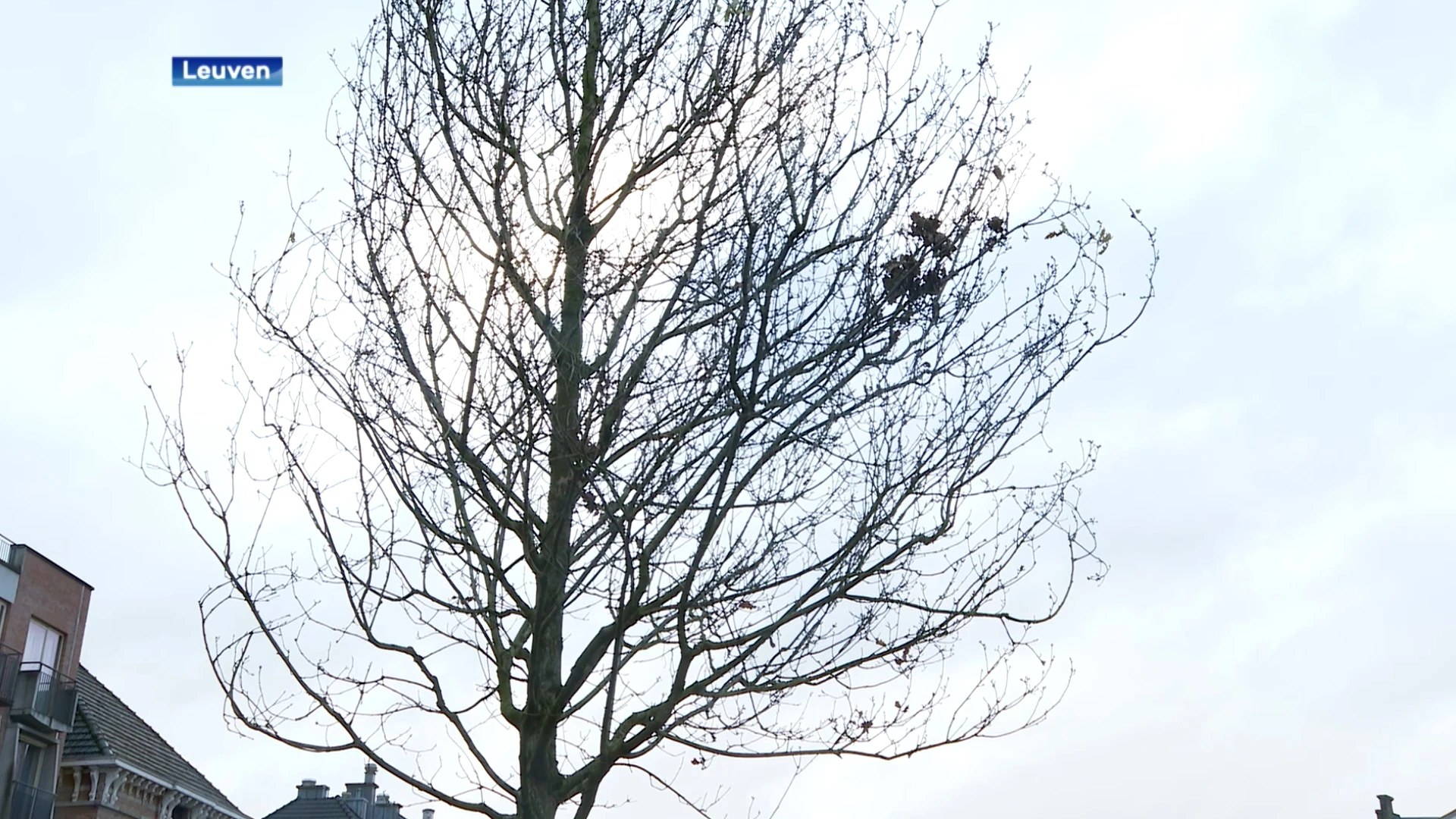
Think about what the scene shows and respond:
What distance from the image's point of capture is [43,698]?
97.8 ft

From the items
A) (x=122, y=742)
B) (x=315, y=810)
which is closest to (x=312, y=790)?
(x=315, y=810)

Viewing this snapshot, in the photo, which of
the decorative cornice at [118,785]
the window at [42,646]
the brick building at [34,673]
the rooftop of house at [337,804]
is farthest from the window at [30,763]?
the rooftop of house at [337,804]

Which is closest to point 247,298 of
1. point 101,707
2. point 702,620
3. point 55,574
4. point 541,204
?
point 541,204

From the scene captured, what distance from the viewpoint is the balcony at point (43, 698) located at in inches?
1144

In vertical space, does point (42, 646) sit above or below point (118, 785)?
above

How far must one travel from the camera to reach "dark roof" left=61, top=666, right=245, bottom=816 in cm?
3203

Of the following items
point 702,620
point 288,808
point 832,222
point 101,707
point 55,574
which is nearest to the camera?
point 702,620

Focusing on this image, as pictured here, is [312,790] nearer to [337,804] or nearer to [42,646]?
[337,804]

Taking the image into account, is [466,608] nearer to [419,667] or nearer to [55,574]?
[419,667]

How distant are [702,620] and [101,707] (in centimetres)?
3176

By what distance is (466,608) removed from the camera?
7102 mm

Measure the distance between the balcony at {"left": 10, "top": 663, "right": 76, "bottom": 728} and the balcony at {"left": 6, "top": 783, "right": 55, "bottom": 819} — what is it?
1297 mm

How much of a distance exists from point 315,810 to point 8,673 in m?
17.8

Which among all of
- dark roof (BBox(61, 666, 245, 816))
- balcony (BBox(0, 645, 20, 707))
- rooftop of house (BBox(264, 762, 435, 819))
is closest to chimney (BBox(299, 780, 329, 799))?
rooftop of house (BBox(264, 762, 435, 819))
